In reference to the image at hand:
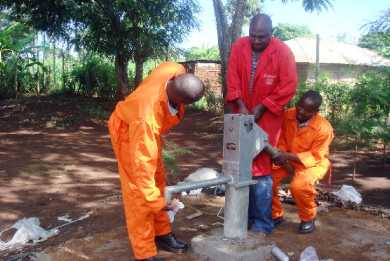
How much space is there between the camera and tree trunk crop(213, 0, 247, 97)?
888 cm

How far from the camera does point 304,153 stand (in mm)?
3553

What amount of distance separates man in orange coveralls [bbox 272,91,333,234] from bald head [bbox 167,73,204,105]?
95 centimetres

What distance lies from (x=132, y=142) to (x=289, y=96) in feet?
4.09

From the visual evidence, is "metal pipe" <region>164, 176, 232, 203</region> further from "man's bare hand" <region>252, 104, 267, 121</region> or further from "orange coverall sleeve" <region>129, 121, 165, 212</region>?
"man's bare hand" <region>252, 104, 267, 121</region>

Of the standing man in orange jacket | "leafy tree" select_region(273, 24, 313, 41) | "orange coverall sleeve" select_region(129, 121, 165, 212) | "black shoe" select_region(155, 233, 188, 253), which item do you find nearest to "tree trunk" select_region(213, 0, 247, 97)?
the standing man in orange jacket

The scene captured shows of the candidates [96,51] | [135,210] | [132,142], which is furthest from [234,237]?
[96,51]

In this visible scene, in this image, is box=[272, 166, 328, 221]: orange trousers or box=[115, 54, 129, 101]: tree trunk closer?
box=[272, 166, 328, 221]: orange trousers

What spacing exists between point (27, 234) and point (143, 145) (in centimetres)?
186

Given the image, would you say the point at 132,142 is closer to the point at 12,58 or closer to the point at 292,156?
the point at 292,156

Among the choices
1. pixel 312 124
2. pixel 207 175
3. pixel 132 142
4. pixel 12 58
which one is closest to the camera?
pixel 132 142

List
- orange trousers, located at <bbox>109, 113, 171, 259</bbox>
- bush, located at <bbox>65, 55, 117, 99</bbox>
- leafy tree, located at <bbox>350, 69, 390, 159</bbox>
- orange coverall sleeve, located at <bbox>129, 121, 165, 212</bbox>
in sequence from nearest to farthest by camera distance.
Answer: orange coverall sleeve, located at <bbox>129, 121, 165, 212</bbox> < orange trousers, located at <bbox>109, 113, 171, 259</bbox> < leafy tree, located at <bbox>350, 69, 390, 159</bbox> < bush, located at <bbox>65, 55, 117, 99</bbox>

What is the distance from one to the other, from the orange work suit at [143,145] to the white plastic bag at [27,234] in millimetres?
1385

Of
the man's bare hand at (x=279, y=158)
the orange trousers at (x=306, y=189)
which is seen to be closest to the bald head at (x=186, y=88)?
the man's bare hand at (x=279, y=158)

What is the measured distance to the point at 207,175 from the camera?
16.6ft
